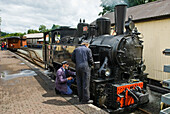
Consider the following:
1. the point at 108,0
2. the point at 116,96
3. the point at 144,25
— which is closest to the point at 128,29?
the point at 116,96

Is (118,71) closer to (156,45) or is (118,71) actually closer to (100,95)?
(100,95)

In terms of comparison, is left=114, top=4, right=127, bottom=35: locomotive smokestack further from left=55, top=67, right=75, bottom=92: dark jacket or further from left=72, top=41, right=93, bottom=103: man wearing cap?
left=55, top=67, right=75, bottom=92: dark jacket

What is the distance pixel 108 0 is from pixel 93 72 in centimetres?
826

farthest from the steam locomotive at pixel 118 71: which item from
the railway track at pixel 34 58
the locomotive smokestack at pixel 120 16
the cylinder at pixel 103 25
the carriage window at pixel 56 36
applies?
the railway track at pixel 34 58

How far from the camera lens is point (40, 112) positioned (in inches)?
141

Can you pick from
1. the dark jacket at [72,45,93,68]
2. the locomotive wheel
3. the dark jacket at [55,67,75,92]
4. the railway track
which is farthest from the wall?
the railway track

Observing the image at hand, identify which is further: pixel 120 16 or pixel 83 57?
pixel 120 16

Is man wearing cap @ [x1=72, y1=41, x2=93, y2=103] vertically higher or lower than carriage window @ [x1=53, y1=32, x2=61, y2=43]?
lower

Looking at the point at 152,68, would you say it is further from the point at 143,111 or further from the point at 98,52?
the point at 98,52

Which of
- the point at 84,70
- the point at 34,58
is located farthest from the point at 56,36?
the point at 34,58

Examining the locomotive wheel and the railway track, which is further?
the railway track

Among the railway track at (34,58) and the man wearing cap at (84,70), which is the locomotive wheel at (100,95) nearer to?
the man wearing cap at (84,70)

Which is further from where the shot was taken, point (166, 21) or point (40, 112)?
point (166, 21)

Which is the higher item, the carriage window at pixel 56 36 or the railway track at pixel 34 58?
the carriage window at pixel 56 36
